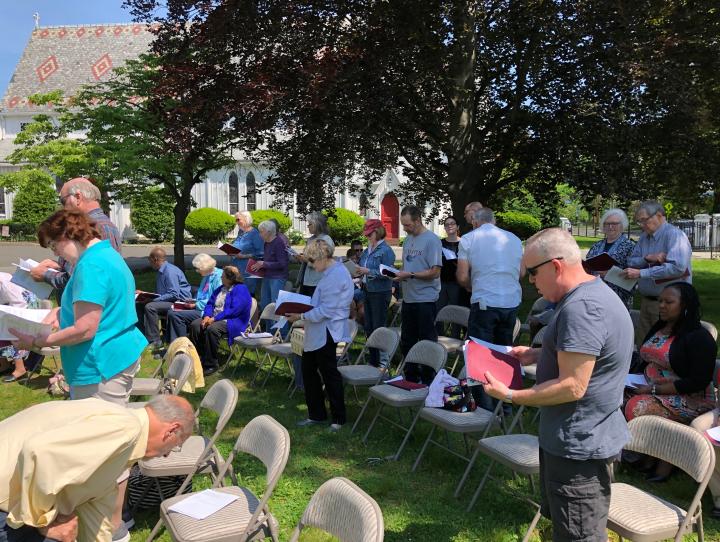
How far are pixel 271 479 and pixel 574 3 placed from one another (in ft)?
27.8

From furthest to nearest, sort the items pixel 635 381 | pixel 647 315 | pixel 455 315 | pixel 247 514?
pixel 455 315, pixel 647 315, pixel 635 381, pixel 247 514

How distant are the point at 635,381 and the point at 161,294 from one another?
646 cm

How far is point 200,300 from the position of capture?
8.34 metres

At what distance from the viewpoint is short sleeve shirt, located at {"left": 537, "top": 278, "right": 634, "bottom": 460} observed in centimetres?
250

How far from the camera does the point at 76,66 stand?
3825cm

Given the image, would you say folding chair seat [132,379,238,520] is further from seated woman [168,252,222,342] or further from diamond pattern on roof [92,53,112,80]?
diamond pattern on roof [92,53,112,80]

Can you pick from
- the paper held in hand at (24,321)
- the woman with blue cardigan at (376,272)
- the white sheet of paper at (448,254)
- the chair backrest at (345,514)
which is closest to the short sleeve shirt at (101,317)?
the paper held in hand at (24,321)

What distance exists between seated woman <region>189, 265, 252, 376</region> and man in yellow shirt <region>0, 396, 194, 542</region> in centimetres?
529

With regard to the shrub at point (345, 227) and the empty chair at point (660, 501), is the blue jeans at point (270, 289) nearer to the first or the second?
the empty chair at point (660, 501)

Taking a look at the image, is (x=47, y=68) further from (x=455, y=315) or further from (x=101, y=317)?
(x=101, y=317)

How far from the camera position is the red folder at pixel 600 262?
610 cm

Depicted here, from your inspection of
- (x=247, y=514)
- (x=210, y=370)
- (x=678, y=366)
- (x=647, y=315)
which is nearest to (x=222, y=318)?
(x=210, y=370)

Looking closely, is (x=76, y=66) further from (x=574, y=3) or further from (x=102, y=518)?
(x=102, y=518)

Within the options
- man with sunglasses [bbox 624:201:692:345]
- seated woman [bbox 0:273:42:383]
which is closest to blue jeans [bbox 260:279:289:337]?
seated woman [bbox 0:273:42:383]
